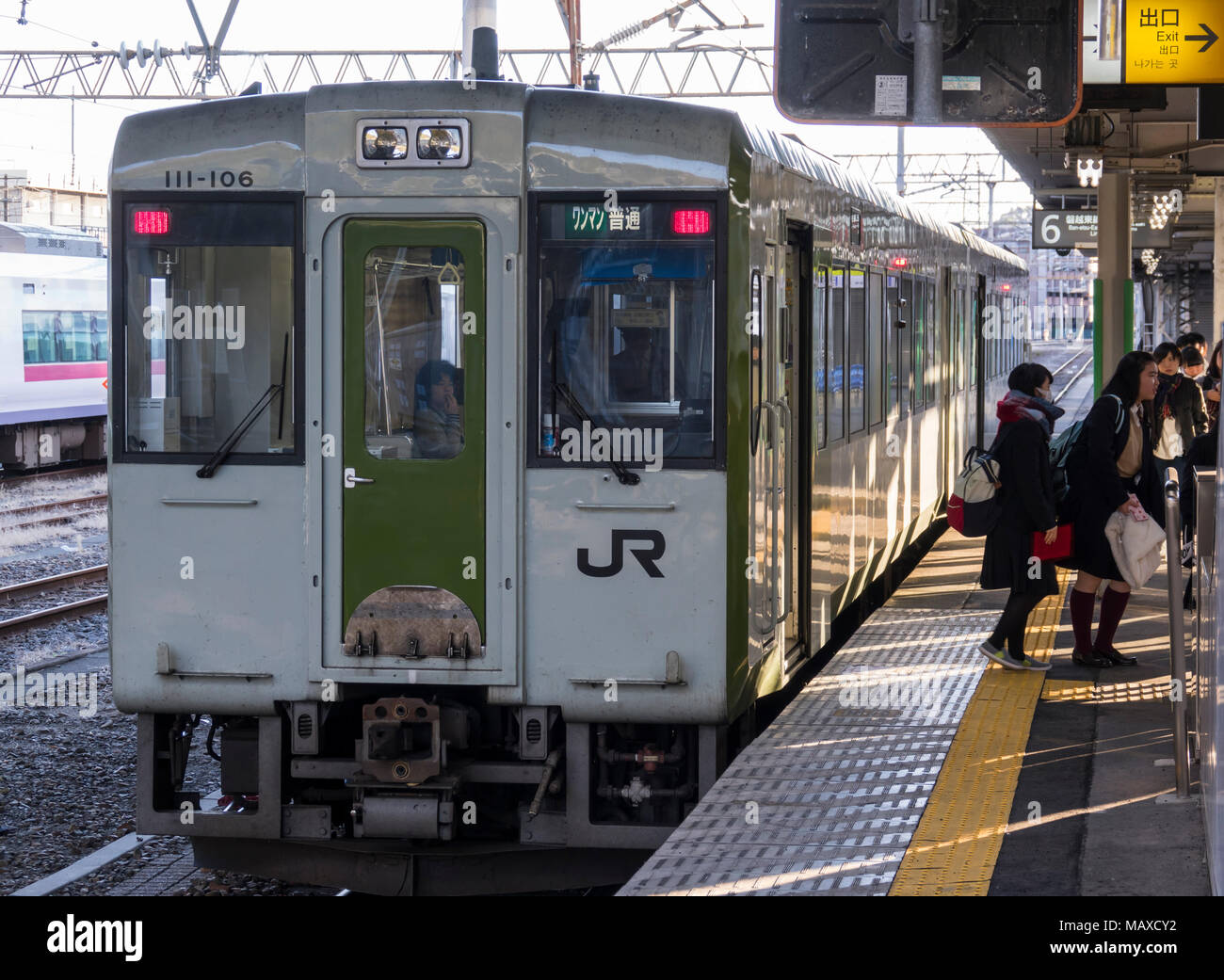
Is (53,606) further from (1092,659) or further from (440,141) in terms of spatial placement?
(440,141)

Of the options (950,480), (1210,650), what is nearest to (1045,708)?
(1210,650)

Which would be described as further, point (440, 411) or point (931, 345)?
point (931, 345)

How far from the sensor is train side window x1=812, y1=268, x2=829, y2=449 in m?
7.71

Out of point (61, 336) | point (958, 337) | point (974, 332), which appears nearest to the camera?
point (958, 337)

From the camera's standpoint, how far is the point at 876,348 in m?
10.2

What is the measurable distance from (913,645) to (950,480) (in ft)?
22.0

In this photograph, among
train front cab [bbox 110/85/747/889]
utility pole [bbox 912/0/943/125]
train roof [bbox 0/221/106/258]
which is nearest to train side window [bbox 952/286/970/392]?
utility pole [bbox 912/0/943/125]

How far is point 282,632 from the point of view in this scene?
6066 mm

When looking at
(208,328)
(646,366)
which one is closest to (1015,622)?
(646,366)

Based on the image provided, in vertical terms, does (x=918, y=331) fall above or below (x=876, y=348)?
above

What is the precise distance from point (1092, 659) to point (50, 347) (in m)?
21.0

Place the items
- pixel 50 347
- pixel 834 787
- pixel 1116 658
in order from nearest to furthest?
pixel 834 787 < pixel 1116 658 < pixel 50 347

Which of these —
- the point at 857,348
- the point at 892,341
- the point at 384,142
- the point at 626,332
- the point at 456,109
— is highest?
the point at 456,109
